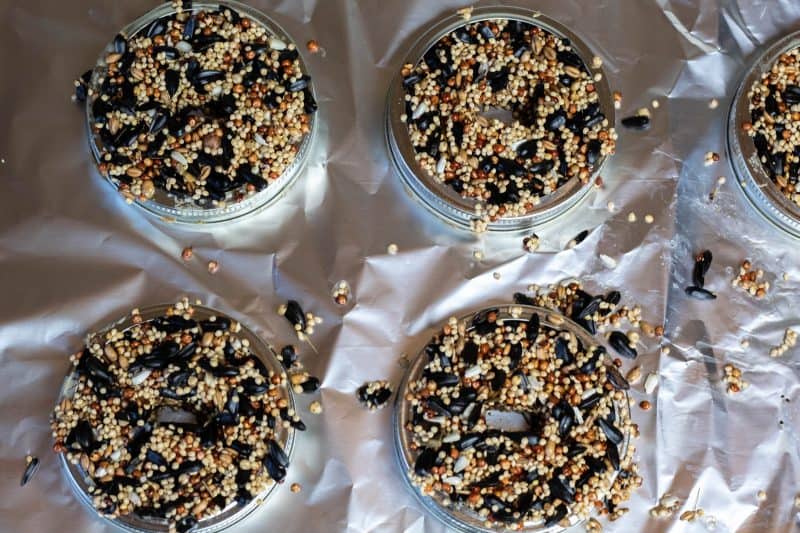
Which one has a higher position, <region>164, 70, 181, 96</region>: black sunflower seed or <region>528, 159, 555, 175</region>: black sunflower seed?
<region>164, 70, 181, 96</region>: black sunflower seed

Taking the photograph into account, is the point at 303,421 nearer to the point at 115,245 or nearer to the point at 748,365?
the point at 115,245

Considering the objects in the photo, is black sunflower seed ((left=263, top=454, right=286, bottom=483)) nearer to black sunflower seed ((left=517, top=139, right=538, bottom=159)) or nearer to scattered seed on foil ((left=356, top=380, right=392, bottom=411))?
scattered seed on foil ((left=356, top=380, right=392, bottom=411))

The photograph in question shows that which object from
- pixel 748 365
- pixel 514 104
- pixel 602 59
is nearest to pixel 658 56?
pixel 602 59

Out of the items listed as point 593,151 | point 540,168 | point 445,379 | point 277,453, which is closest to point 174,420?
point 277,453

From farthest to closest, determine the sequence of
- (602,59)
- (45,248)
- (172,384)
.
→ 1. (602,59)
2. (45,248)
3. (172,384)

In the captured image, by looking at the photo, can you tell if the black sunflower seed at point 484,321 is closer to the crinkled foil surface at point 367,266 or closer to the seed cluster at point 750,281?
the crinkled foil surface at point 367,266

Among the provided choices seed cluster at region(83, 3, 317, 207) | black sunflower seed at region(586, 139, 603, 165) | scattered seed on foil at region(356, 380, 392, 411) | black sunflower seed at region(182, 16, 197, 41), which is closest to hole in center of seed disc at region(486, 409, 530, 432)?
scattered seed on foil at region(356, 380, 392, 411)
